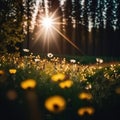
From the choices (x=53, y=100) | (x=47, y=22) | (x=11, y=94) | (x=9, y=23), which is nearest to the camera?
(x=53, y=100)

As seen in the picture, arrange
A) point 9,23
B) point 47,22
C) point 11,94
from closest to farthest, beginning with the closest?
point 11,94
point 9,23
point 47,22

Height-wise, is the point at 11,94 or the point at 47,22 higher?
the point at 47,22

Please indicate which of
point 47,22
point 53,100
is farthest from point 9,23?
point 47,22

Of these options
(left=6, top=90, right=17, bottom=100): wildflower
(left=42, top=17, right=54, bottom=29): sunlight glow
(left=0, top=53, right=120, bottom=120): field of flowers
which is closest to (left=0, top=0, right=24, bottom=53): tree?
(left=0, top=53, right=120, bottom=120): field of flowers

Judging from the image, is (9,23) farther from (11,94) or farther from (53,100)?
(53,100)

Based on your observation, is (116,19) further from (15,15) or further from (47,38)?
(15,15)

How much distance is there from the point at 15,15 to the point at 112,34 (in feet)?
168

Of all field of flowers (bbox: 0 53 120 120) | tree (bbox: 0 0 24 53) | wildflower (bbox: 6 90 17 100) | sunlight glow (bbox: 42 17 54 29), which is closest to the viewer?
field of flowers (bbox: 0 53 120 120)

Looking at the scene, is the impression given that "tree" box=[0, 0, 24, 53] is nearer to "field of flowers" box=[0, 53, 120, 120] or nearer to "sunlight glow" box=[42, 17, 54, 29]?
"field of flowers" box=[0, 53, 120, 120]

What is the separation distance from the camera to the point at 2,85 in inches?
294

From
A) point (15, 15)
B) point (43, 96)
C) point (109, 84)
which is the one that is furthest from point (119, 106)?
point (15, 15)

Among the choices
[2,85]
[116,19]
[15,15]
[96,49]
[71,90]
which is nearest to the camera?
[2,85]

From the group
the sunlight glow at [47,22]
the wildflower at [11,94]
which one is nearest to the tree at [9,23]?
the wildflower at [11,94]

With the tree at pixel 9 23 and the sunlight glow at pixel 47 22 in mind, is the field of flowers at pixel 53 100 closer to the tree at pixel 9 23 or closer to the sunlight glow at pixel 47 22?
the tree at pixel 9 23
